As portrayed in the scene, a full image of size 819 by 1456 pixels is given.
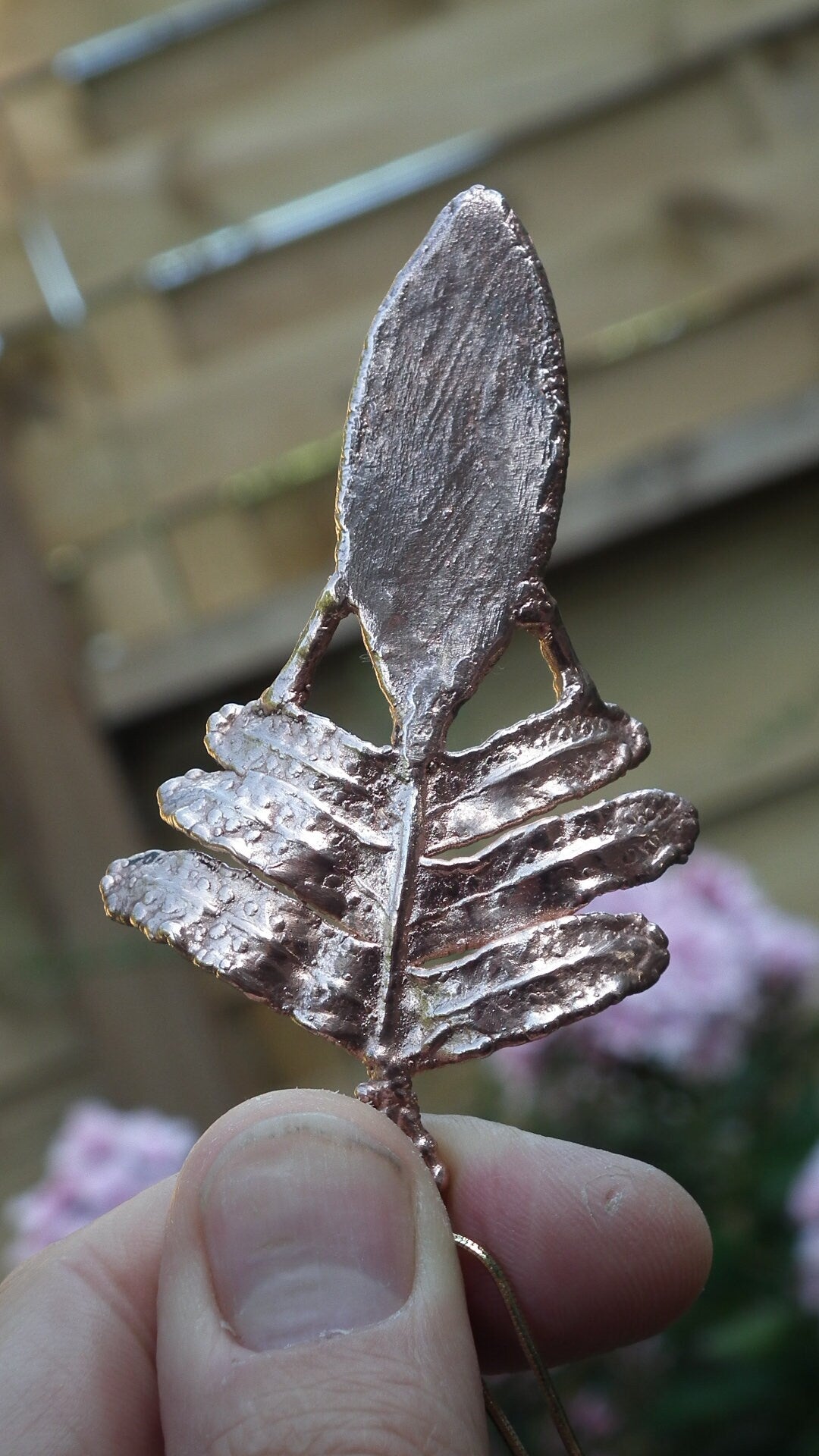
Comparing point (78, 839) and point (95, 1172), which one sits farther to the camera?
point (78, 839)

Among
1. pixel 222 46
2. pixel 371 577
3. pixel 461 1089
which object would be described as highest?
pixel 222 46

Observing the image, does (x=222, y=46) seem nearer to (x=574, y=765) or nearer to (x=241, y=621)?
(x=241, y=621)

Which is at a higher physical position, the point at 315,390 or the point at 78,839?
the point at 315,390

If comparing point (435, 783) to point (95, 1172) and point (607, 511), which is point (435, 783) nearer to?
point (95, 1172)

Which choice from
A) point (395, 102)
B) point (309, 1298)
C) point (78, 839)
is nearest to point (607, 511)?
point (395, 102)

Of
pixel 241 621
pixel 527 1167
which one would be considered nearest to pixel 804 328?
pixel 241 621

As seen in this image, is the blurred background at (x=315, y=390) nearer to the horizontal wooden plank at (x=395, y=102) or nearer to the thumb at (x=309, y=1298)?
the horizontal wooden plank at (x=395, y=102)
